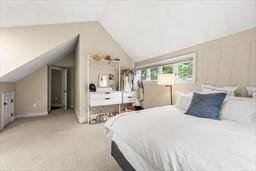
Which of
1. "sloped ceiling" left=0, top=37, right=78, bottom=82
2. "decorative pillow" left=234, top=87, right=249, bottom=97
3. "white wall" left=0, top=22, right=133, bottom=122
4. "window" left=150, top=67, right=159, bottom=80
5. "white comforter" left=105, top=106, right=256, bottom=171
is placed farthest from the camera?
"window" left=150, top=67, right=159, bottom=80

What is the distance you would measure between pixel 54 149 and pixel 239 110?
2.77 m

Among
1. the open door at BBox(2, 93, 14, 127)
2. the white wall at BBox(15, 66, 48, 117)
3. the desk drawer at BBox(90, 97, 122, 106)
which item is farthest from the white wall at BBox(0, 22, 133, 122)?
the white wall at BBox(15, 66, 48, 117)

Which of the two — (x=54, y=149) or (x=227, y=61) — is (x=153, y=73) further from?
(x=54, y=149)

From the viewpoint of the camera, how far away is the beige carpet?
2.01m

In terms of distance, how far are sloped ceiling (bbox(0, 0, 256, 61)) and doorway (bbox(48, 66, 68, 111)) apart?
10.5 ft

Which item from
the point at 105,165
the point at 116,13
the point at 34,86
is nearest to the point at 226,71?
the point at 105,165

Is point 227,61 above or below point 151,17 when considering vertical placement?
below

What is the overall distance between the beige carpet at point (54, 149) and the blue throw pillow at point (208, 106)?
128 cm

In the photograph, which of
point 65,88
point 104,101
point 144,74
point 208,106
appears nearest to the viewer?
point 208,106

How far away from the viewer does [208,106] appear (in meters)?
1.96

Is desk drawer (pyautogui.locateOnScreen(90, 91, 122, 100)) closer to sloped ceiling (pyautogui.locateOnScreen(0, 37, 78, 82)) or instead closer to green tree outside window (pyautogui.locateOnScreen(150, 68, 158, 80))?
green tree outside window (pyautogui.locateOnScreen(150, 68, 158, 80))

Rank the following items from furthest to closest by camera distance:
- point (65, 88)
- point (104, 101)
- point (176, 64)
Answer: point (65, 88) < point (104, 101) < point (176, 64)

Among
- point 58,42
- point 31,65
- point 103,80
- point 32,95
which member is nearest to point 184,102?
point 103,80

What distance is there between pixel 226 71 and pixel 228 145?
78.3 inches
